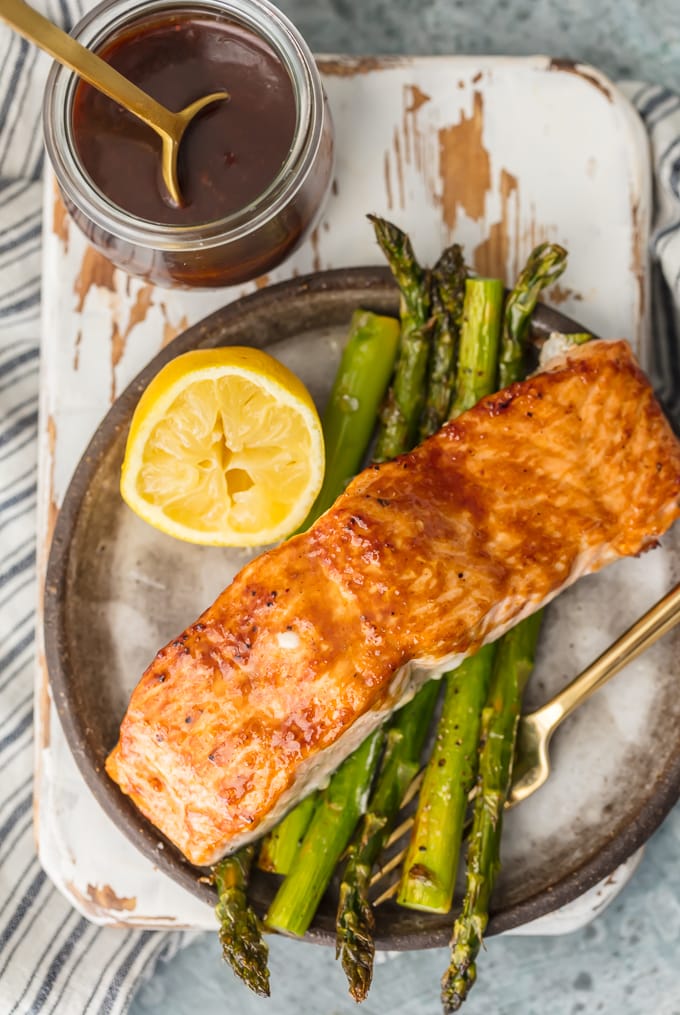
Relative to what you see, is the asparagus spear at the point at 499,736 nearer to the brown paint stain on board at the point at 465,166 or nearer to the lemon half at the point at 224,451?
the brown paint stain on board at the point at 465,166

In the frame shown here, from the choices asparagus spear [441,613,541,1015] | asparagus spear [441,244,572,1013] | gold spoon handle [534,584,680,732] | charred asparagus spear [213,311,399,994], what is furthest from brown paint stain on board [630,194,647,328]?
asparagus spear [441,613,541,1015]

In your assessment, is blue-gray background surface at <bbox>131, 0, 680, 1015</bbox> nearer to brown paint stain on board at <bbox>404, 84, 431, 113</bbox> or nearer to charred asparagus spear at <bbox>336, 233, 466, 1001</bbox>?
brown paint stain on board at <bbox>404, 84, 431, 113</bbox>

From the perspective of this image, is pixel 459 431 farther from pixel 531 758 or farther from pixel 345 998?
pixel 345 998

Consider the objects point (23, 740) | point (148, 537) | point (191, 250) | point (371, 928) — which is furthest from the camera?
point (23, 740)

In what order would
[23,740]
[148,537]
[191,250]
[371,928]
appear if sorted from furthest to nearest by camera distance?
[23,740] < [148,537] < [371,928] < [191,250]

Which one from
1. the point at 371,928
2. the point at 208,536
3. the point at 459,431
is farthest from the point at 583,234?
the point at 371,928

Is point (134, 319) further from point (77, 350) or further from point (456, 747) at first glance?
point (456, 747)
